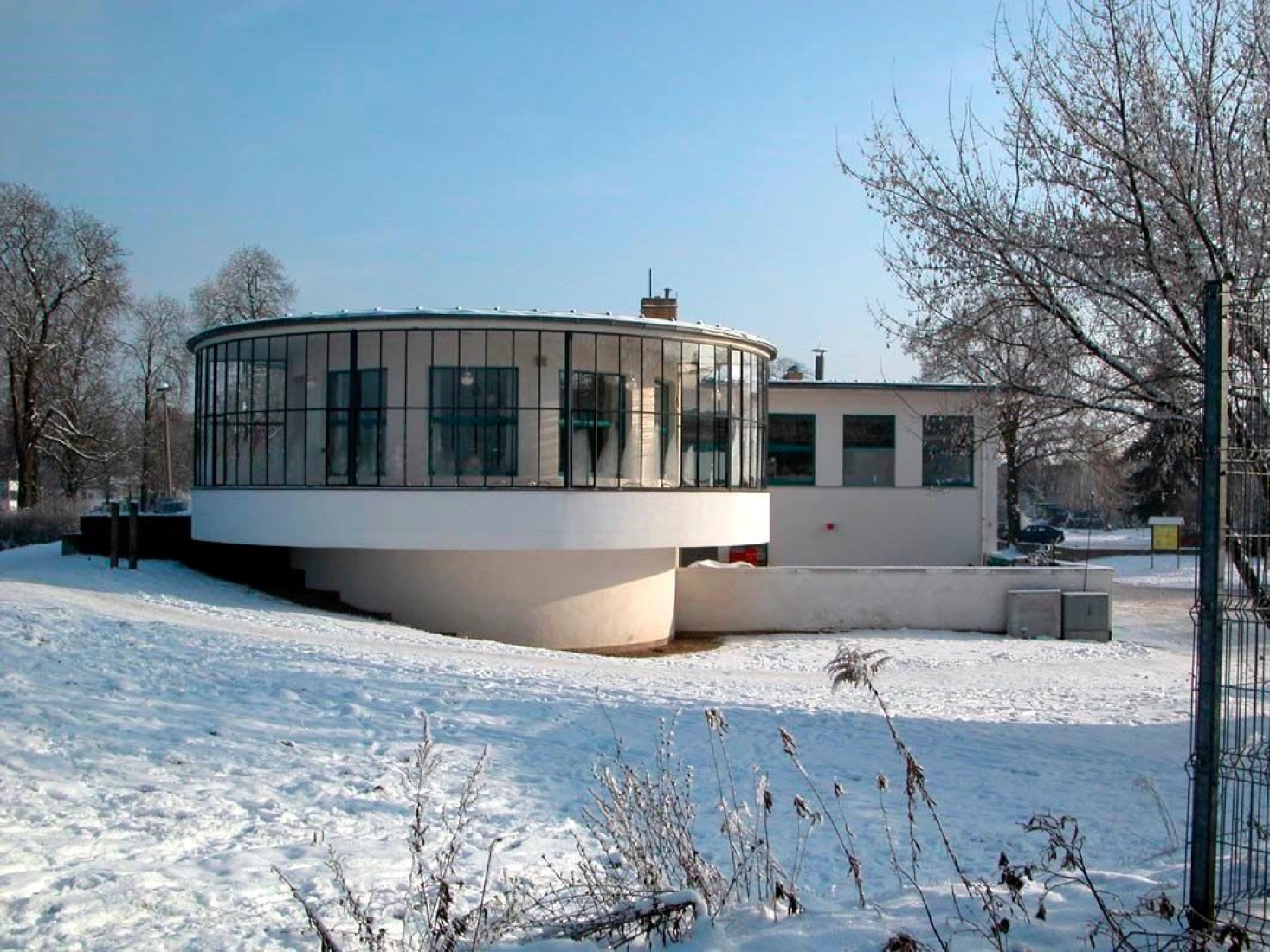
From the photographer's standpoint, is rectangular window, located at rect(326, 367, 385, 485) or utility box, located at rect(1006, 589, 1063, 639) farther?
utility box, located at rect(1006, 589, 1063, 639)

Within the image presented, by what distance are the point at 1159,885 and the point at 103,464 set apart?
155ft

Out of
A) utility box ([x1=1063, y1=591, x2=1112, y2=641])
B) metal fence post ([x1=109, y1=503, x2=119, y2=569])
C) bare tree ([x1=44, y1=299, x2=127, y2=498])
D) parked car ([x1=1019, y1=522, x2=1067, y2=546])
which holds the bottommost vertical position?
utility box ([x1=1063, y1=591, x2=1112, y2=641])

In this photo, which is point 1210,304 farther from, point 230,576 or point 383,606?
point 230,576

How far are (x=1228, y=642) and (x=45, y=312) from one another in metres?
43.3

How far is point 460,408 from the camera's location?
61.0ft

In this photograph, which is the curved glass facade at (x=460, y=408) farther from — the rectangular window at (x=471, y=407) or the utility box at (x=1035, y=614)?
the utility box at (x=1035, y=614)

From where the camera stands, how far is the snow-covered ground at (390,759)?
18.0 feet

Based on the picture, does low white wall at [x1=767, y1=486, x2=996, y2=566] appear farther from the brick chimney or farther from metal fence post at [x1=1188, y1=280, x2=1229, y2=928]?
metal fence post at [x1=1188, y1=280, x2=1229, y2=928]

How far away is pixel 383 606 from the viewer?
1931 centimetres

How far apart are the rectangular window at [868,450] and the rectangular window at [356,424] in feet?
51.0

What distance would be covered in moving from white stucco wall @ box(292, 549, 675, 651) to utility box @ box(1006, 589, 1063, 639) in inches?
317

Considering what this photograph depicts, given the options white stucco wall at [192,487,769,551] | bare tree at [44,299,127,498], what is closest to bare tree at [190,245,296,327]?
bare tree at [44,299,127,498]

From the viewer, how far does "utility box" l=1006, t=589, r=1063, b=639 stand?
75.4ft

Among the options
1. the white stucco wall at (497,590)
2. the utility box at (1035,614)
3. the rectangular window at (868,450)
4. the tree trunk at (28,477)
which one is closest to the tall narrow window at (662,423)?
the white stucco wall at (497,590)
